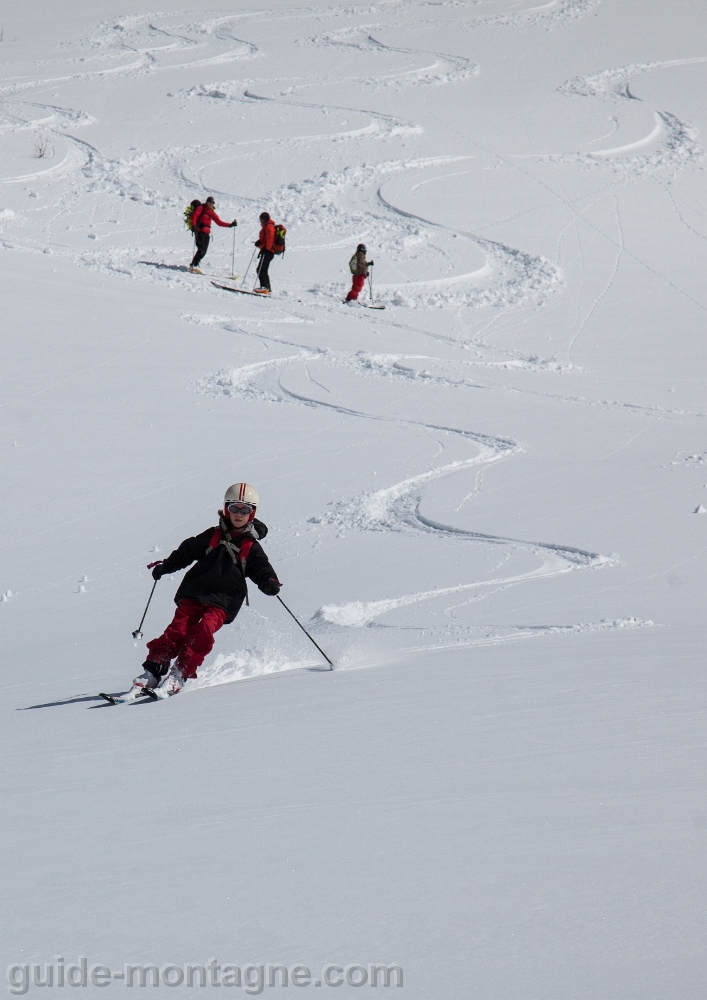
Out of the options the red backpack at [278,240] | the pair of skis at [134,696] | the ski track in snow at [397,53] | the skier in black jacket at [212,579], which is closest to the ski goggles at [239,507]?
the skier in black jacket at [212,579]

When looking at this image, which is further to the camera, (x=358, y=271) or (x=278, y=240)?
(x=278, y=240)

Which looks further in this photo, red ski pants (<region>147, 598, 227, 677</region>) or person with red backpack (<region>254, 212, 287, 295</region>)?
person with red backpack (<region>254, 212, 287, 295</region>)

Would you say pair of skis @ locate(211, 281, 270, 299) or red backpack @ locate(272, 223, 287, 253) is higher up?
red backpack @ locate(272, 223, 287, 253)

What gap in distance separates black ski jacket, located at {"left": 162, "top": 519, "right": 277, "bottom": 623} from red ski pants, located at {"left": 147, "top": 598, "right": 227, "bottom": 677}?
0.27ft

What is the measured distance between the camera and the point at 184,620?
5.33 meters

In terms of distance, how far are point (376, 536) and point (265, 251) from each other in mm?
10620

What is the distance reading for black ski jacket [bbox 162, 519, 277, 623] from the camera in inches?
210

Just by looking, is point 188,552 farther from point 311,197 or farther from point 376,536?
point 311,197

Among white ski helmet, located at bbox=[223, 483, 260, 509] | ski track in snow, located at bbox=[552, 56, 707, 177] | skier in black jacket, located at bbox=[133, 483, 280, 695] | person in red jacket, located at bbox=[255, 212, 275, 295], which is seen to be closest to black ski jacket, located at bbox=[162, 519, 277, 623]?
skier in black jacket, located at bbox=[133, 483, 280, 695]

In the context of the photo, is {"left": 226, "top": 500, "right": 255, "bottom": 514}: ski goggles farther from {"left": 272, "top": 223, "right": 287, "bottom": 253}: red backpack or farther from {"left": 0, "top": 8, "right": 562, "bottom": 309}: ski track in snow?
{"left": 272, "top": 223, "right": 287, "bottom": 253}: red backpack

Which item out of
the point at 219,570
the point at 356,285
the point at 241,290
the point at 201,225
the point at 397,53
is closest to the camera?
the point at 219,570

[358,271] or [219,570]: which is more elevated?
[219,570]

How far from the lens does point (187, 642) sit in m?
5.23

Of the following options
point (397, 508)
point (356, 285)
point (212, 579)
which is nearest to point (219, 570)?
point (212, 579)
